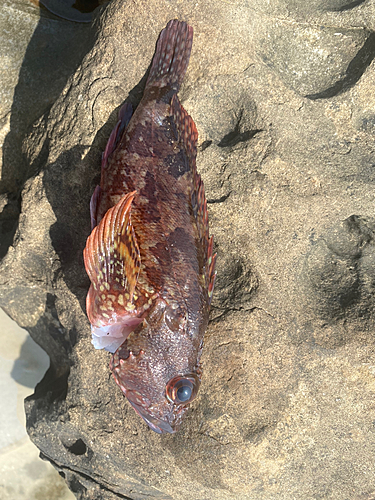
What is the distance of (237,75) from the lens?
10.4ft

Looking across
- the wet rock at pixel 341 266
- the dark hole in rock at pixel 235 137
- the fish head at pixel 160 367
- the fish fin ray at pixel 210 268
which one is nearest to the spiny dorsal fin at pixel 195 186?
the fish fin ray at pixel 210 268

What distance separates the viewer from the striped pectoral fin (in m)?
2.46

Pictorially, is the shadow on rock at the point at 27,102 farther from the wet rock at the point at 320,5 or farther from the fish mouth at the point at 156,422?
the fish mouth at the point at 156,422

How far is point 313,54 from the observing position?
3443mm

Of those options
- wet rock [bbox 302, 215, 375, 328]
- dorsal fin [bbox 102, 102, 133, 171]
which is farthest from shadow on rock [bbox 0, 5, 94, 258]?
wet rock [bbox 302, 215, 375, 328]

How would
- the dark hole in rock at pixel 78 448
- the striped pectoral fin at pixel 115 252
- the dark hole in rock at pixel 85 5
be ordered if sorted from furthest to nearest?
1. the dark hole in rock at pixel 85 5
2. the dark hole in rock at pixel 78 448
3. the striped pectoral fin at pixel 115 252

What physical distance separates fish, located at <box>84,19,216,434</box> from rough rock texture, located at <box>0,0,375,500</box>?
31 cm

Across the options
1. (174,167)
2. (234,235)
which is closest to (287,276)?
(234,235)

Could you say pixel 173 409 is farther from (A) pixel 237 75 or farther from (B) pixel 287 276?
(A) pixel 237 75

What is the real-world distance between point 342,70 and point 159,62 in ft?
5.74

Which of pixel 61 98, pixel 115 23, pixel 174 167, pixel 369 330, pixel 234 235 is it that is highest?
pixel 115 23

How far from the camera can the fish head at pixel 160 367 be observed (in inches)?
99.4

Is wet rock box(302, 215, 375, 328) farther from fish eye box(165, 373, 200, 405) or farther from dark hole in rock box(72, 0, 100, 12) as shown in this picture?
dark hole in rock box(72, 0, 100, 12)

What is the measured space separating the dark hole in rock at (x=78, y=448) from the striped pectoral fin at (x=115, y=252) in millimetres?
1917
